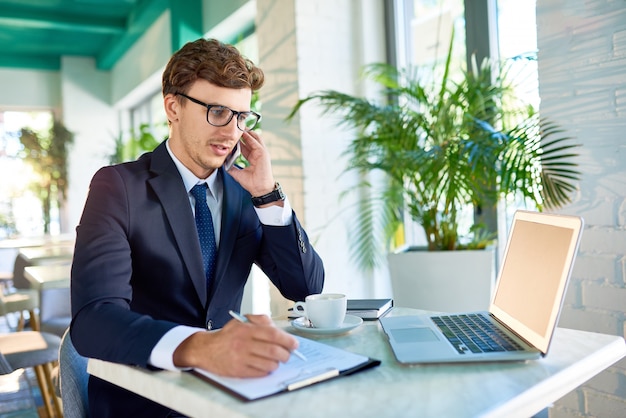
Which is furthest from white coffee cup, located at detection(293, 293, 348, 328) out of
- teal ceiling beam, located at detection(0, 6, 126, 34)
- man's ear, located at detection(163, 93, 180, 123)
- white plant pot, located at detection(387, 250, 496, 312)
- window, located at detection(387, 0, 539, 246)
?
teal ceiling beam, located at detection(0, 6, 126, 34)

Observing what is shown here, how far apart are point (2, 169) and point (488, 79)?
27.4ft

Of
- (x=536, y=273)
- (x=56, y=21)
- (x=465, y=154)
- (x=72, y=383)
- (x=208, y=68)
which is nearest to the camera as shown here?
(x=536, y=273)

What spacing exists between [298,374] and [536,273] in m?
0.48

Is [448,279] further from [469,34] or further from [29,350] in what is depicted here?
[29,350]

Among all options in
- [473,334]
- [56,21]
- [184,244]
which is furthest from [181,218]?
[56,21]

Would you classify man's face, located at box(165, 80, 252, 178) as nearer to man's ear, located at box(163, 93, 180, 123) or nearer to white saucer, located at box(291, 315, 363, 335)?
man's ear, located at box(163, 93, 180, 123)

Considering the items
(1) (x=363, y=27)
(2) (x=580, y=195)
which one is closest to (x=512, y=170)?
(2) (x=580, y=195)

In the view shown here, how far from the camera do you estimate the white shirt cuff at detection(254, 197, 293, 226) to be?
1597 millimetres

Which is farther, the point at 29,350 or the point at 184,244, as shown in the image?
the point at 29,350

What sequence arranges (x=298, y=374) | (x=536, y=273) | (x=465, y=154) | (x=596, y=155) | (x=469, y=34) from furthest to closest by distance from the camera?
(x=469, y=34) < (x=465, y=154) < (x=596, y=155) < (x=536, y=273) < (x=298, y=374)

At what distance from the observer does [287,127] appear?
3.46 m

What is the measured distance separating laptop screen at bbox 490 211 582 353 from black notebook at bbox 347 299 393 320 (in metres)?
0.25

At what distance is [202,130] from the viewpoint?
5.10 feet

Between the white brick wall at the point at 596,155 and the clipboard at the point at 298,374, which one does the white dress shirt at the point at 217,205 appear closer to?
the clipboard at the point at 298,374
